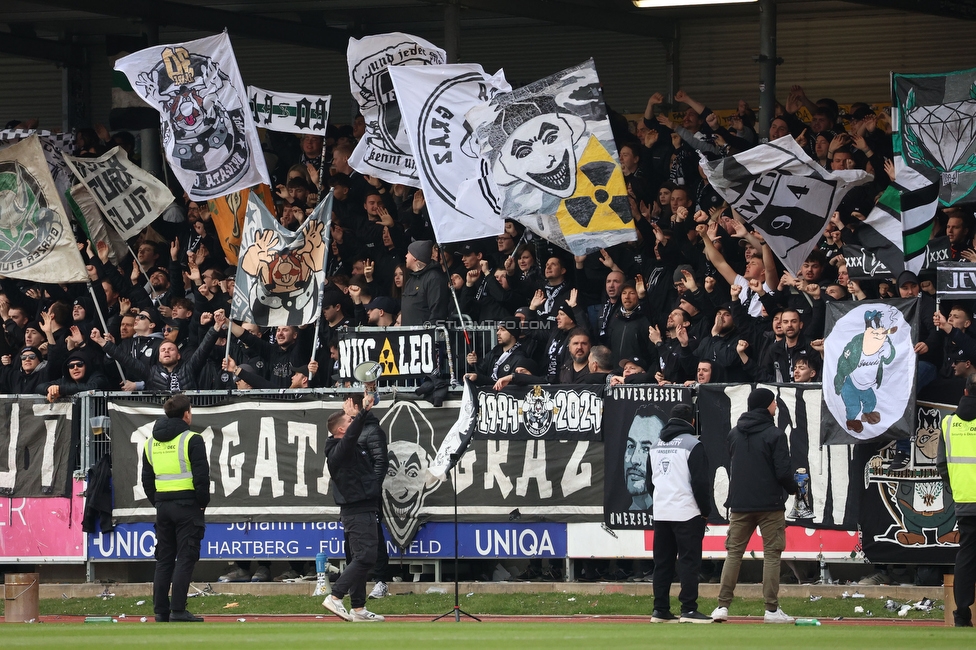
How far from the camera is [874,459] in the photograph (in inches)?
597

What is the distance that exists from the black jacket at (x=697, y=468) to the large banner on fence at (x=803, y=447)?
77.7 inches

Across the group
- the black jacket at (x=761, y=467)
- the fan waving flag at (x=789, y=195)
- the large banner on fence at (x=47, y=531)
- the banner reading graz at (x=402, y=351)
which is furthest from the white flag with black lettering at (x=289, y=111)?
the black jacket at (x=761, y=467)

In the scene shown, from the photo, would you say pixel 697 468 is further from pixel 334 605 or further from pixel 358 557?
pixel 334 605

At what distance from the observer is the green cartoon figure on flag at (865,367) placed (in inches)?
583

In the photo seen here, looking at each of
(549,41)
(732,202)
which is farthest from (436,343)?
(549,41)

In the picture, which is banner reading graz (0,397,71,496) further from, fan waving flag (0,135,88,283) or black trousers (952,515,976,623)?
black trousers (952,515,976,623)

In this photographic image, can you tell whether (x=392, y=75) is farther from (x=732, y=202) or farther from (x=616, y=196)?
(x=732, y=202)

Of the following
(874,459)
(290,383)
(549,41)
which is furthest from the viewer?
(549,41)

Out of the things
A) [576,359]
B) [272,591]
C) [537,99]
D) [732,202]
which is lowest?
[272,591]

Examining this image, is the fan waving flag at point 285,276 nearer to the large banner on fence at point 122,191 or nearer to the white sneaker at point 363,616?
the large banner on fence at point 122,191

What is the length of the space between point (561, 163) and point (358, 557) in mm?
5074

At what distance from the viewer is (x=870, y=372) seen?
48.7 ft

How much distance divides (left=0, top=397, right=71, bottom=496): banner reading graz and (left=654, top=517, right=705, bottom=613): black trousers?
8164 millimetres

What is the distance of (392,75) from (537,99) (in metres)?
1.78
